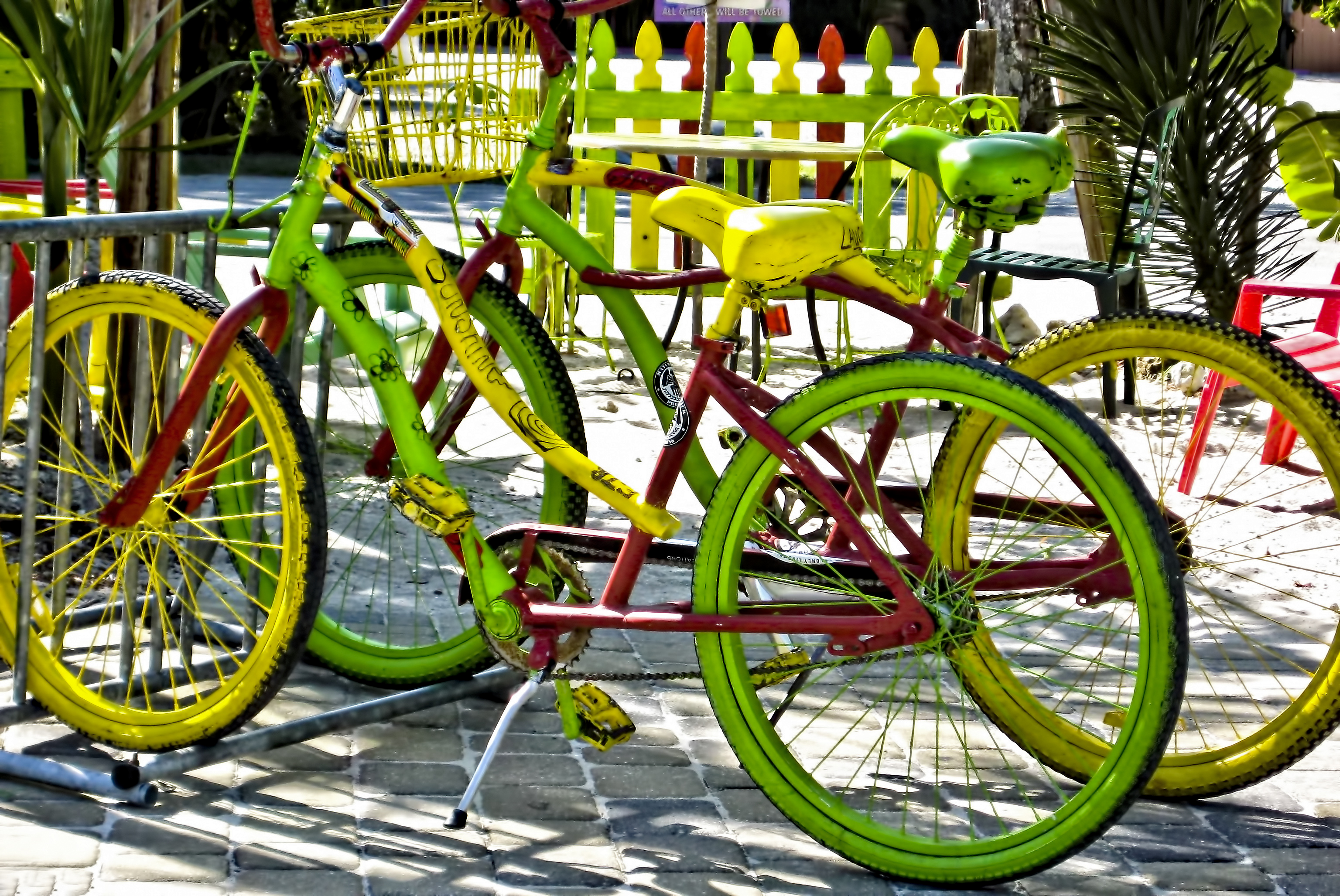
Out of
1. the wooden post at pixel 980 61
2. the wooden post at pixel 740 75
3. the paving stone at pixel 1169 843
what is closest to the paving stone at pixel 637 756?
the paving stone at pixel 1169 843

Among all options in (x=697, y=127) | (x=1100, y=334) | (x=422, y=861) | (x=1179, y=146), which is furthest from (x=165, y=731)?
(x=697, y=127)

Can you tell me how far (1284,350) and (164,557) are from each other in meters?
3.67

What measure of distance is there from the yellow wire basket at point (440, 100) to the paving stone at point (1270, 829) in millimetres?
2048

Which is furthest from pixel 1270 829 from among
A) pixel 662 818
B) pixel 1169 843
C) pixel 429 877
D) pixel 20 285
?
pixel 20 285

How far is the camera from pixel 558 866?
3.20 m

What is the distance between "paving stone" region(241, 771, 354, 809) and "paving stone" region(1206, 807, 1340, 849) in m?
1.83

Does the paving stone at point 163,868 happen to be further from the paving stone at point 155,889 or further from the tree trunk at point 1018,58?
the tree trunk at point 1018,58

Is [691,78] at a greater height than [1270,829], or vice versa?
[691,78]

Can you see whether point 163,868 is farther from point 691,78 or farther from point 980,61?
point 691,78

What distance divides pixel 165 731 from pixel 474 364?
1.02m

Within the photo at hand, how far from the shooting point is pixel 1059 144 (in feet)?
11.8

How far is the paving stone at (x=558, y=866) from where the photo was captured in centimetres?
314

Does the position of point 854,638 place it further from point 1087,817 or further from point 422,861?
point 422,861

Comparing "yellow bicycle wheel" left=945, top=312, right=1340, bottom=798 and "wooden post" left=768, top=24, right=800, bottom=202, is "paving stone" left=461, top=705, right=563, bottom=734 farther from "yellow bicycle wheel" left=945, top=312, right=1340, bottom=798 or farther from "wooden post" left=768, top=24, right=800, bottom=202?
"wooden post" left=768, top=24, right=800, bottom=202
